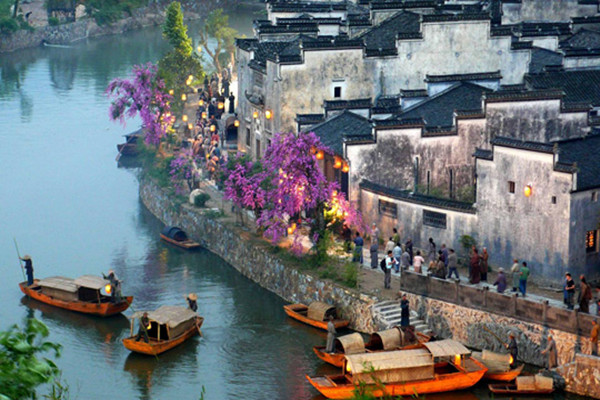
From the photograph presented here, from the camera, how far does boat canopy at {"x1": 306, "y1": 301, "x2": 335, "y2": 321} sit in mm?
50784

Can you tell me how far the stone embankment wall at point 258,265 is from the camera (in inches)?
1992

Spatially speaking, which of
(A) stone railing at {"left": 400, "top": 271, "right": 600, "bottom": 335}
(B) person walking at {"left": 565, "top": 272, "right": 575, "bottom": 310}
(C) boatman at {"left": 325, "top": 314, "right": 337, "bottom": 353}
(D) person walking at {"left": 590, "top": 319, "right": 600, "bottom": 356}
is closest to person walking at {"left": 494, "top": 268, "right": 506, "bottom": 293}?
(A) stone railing at {"left": 400, "top": 271, "right": 600, "bottom": 335}

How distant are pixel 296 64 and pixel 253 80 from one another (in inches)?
224

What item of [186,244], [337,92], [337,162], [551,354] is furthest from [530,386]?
[337,92]

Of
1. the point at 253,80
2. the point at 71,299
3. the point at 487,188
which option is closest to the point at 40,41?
the point at 253,80

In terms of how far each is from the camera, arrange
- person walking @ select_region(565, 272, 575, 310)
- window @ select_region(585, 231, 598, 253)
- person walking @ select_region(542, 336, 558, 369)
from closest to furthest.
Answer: person walking @ select_region(542, 336, 558, 369) → person walking @ select_region(565, 272, 575, 310) → window @ select_region(585, 231, 598, 253)

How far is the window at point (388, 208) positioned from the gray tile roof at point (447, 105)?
482 cm

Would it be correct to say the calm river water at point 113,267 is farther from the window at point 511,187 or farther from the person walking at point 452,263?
the window at point 511,187

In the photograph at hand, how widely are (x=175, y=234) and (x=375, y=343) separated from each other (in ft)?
72.9

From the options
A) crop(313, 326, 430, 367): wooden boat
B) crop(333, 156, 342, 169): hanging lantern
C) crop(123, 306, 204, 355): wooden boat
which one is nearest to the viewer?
crop(313, 326, 430, 367): wooden boat

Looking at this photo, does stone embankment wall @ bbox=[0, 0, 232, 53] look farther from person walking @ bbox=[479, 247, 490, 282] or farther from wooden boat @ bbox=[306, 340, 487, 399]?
wooden boat @ bbox=[306, 340, 487, 399]

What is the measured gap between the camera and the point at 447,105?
2394 inches

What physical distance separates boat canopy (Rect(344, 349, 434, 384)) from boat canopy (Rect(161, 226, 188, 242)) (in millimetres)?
23336

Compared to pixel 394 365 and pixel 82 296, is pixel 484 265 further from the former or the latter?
pixel 82 296
